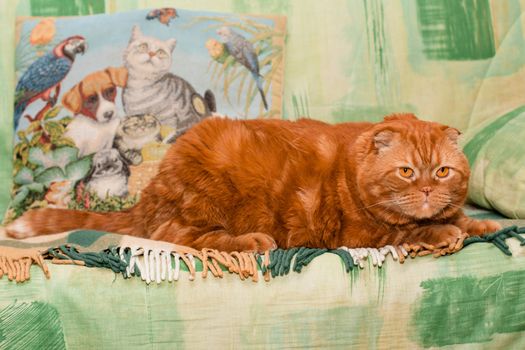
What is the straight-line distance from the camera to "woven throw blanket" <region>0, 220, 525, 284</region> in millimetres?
1493

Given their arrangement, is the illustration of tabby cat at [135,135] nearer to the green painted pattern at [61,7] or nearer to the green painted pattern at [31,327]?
the green painted pattern at [61,7]

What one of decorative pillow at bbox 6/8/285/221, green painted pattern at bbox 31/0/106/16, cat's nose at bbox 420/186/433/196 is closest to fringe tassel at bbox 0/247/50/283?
decorative pillow at bbox 6/8/285/221

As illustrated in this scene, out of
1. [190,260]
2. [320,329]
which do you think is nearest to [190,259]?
[190,260]

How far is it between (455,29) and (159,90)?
1.10 metres

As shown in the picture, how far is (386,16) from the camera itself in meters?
2.51

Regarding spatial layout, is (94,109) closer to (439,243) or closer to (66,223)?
(66,223)

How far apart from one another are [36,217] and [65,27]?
2.44 ft

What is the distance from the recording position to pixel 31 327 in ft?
4.73

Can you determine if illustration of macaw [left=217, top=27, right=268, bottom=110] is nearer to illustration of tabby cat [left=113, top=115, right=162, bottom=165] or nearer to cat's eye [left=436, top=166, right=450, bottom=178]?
illustration of tabby cat [left=113, top=115, right=162, bottom=165]

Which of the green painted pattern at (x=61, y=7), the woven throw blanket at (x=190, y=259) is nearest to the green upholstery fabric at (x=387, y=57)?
the green painted pattern at (x=61, y=7)

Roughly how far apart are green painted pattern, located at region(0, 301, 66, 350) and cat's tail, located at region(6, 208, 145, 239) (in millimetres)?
458

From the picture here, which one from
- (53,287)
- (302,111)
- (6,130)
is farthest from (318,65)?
(53,287)

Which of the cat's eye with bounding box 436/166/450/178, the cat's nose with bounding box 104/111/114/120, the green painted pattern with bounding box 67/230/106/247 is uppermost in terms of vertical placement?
the cat's nose with bounding box 104/111/114/120

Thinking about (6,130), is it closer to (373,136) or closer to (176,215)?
(176,215)
